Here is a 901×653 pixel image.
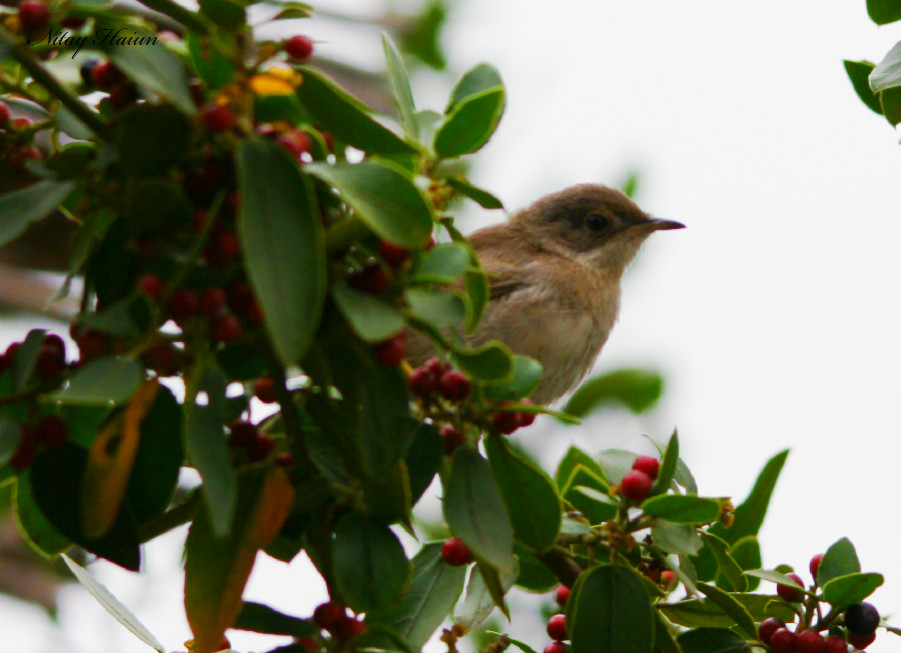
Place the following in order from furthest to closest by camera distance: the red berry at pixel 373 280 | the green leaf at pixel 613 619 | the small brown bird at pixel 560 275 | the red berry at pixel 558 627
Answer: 1. the small brown bird at pixel 560 275
2. the red berry at pixel 558 627
3. the green leaf at pixel 613 619
4. the red berry at pixel 373 280

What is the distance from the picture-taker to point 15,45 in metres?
1.68

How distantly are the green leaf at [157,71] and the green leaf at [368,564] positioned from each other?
72 centimetres

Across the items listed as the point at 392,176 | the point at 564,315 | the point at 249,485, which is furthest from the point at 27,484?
the point at 564,315

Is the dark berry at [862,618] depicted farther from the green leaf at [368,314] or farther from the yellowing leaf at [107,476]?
the yellowing leaf at [107,476]

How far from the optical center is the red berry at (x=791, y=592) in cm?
221

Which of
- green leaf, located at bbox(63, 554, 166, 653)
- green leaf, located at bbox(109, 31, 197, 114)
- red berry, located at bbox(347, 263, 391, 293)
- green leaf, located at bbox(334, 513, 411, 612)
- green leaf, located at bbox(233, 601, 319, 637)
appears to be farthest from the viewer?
green leaf, located at bbox(63, 554, 166, 653)

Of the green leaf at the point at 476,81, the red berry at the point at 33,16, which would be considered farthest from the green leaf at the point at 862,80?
the red berry at the point at 33,16

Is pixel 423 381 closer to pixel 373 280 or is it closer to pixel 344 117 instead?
pixel 373 280

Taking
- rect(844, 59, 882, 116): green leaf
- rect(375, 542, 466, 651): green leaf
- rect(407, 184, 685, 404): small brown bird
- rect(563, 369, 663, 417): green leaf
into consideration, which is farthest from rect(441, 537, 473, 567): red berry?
rect(563, 369, 663, 417): green leaf

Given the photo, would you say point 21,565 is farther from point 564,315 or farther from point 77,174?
point 77,174

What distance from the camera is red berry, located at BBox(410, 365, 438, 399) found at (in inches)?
72.2

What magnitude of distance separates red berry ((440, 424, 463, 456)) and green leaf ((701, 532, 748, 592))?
648 millimetres

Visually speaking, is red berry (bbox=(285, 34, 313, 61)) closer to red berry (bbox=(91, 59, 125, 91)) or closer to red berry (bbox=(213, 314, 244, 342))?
red berry (bbox=(91, 59, 125, 91))

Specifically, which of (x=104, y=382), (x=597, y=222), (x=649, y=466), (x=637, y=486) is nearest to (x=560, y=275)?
(x=597, y=222)
